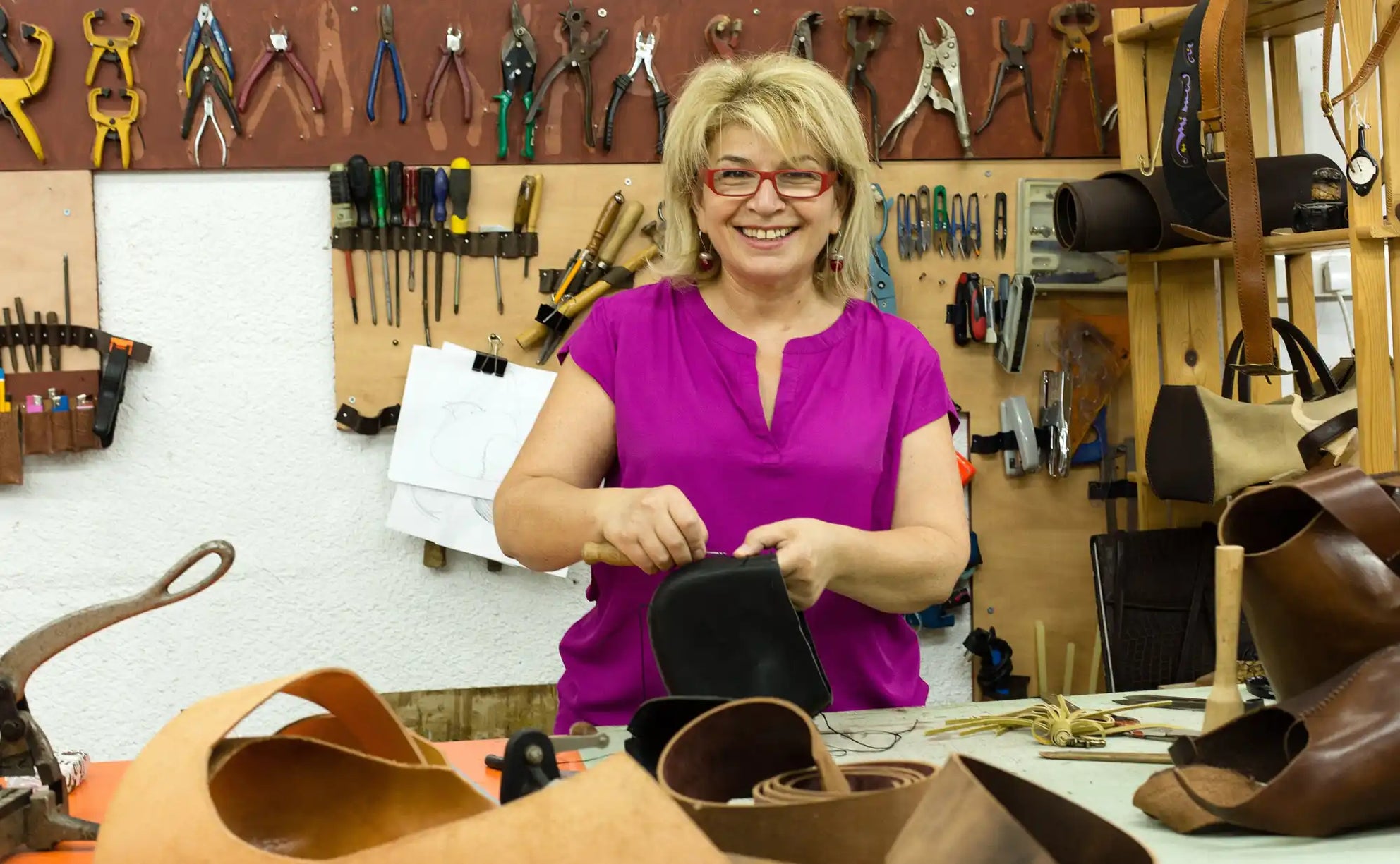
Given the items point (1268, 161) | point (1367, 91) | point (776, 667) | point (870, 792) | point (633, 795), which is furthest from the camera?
point (1268, 161)

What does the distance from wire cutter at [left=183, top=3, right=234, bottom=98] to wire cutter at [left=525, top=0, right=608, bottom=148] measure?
0.69 m

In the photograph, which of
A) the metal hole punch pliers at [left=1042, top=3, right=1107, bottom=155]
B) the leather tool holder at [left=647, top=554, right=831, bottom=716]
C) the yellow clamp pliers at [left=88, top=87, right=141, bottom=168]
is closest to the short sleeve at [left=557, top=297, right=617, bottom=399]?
the leather tool holder at [left=647, top=554, right=831, bottom=716]

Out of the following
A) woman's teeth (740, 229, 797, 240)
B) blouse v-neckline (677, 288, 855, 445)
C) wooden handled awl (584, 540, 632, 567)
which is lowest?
wooden handled awl (584, 540, 632, 567)

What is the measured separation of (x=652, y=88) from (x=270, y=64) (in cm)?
88

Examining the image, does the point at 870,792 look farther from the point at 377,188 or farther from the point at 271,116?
the point at 271,116

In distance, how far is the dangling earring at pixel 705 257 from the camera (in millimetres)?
2096

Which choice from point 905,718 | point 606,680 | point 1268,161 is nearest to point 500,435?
point 606,680

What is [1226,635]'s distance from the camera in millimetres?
1329

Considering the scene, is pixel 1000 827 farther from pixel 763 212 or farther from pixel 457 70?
pixel 457 70

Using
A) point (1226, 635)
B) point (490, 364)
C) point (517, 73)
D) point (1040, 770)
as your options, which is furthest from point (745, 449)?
point (517, 73)

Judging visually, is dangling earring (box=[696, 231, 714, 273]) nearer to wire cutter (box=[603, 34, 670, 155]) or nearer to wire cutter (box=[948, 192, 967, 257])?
wire cutter (box=[603, 34, 670, 155])

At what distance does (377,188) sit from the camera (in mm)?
2906

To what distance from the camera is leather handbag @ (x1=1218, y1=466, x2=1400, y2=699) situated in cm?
119

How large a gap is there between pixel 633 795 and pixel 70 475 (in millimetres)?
2567
